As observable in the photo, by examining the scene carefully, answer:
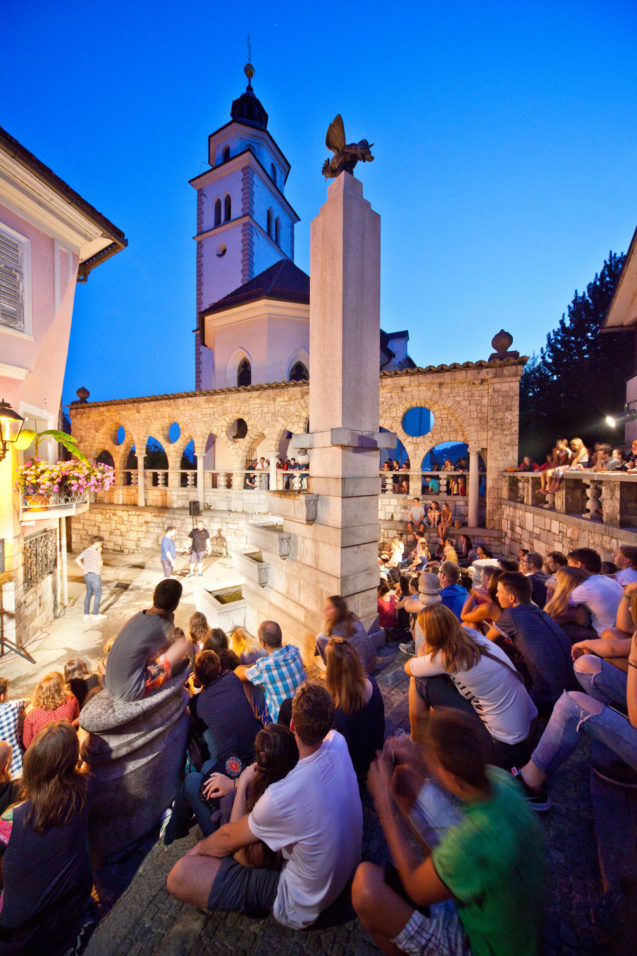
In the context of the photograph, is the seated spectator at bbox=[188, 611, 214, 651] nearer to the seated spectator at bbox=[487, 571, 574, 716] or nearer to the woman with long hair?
the woman with long hair

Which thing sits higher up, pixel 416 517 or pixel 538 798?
pixel 416 517

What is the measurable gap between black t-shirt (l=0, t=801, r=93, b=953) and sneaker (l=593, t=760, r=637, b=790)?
3080mm

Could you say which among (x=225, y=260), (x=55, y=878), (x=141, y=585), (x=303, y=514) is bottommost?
(x=141, y=585)

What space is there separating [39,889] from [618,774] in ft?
10.6

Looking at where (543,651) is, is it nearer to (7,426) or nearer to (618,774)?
(618,774)

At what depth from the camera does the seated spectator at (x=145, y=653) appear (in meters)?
2.53

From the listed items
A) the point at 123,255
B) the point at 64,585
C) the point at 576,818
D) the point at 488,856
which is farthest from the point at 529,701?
the point at 123,255

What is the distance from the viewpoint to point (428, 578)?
3701 mm

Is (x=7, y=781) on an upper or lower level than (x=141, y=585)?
upper

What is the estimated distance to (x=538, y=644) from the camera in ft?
8.66

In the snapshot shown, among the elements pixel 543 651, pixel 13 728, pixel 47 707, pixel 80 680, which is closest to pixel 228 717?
pixel 47 707

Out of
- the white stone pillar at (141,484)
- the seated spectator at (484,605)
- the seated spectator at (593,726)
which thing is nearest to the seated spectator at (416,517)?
the seated spectator at (484,605)

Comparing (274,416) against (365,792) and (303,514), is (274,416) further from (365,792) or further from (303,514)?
(365,792)

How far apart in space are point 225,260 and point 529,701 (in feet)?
86.7
